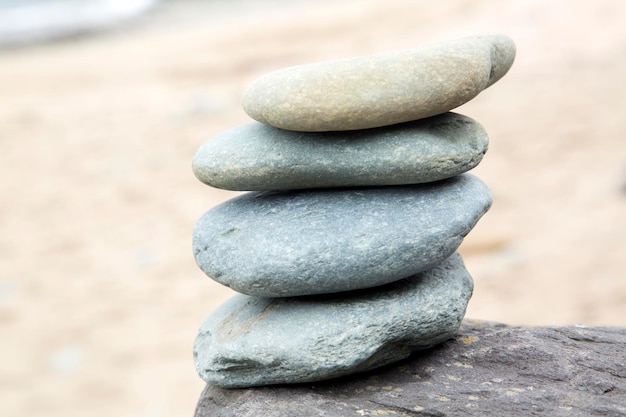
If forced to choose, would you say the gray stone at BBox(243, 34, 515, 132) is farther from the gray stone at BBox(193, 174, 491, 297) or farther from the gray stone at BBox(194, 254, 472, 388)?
the gray stone at BBox(194, 254, 472, 388)

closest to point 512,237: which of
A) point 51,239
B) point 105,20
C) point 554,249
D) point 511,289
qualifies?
point 554,249

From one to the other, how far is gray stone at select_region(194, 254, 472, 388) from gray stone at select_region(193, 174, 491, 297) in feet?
0.33

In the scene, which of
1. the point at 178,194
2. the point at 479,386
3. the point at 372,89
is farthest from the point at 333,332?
the point at 178,194

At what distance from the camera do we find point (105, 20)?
20094 mm

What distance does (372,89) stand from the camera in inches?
95.5

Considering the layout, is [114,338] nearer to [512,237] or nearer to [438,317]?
[512,237]

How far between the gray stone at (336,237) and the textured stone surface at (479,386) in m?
0.36

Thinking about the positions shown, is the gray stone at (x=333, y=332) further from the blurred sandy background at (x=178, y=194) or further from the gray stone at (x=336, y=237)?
the blurred sandy background at (x=178, y=194)

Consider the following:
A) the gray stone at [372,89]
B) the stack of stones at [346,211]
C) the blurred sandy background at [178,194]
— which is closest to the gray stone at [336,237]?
the stack of stones at [346,211]

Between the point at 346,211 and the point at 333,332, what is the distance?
39 cm

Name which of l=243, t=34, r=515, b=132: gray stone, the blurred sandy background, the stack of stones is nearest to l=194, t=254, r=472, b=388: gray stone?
the stack of stones

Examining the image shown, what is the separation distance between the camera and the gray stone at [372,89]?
A: 7.95ft

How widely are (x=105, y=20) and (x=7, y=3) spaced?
18.5 feet

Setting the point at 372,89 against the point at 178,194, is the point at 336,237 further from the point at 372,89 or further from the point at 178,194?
the point at 178,194
